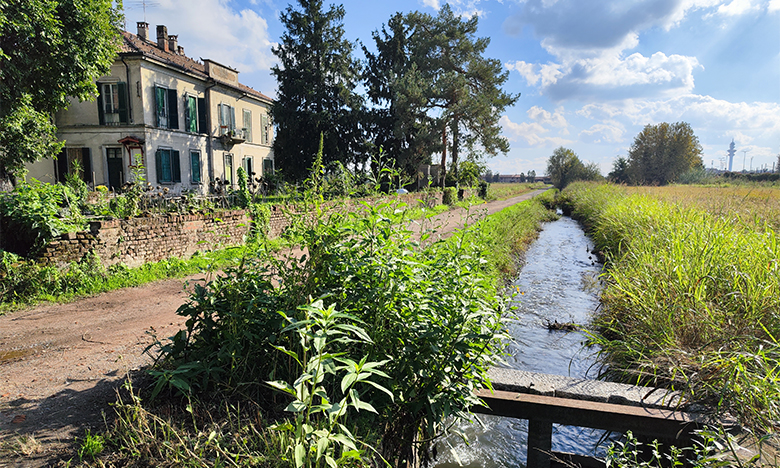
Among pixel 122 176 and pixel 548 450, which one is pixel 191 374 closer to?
pixel 548 450

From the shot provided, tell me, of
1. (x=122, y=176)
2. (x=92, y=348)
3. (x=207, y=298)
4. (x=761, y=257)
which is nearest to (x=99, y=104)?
(x=122, y=176)

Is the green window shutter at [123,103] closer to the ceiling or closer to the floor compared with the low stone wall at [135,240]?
closer to the ceiling

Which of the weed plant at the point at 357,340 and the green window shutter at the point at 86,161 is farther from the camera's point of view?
the green window shutter at the point at 86,161

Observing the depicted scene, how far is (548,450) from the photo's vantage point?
346cm

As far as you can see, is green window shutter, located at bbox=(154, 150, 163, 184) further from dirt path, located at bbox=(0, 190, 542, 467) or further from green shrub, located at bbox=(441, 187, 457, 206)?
green shrub, located at bbox=(441, 187, 457, 206)

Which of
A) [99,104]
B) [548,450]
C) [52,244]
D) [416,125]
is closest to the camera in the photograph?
[548,450]

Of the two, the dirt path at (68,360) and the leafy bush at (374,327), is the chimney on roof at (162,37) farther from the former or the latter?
the leafy bush at (374,327)

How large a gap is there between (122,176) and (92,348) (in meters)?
17.8

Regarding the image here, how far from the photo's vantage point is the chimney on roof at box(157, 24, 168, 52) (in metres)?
23.0

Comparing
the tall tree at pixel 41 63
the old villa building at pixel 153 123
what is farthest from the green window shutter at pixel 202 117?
the tall tree at pixel 41 63

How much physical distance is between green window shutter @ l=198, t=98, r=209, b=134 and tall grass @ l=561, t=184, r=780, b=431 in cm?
2193

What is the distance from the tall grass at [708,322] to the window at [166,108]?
2057 cm

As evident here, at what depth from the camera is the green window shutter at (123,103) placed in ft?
61.3

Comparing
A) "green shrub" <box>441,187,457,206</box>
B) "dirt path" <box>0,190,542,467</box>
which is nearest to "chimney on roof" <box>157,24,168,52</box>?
"green shrub" <box>441,187,457,206</box>
